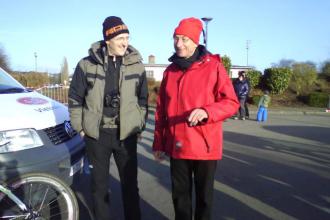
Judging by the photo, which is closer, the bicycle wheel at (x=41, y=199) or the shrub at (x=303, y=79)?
the bicycle wheel at (x=41, y=199)

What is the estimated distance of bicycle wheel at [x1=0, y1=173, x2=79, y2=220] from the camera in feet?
11.6

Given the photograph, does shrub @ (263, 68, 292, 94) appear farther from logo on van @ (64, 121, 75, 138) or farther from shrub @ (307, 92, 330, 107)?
logo on van @ (64, 121, 75, 138)

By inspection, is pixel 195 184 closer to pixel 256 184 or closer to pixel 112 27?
pixel 112 27

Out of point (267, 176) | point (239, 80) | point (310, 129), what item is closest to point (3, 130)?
point (267, 176)

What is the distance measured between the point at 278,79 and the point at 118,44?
2232 cm

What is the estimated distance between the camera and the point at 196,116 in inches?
117

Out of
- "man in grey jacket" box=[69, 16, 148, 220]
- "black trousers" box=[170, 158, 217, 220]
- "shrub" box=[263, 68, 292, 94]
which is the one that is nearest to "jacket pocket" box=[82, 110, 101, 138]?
"man in grey jacket" box=[69, 16, 148, 220]

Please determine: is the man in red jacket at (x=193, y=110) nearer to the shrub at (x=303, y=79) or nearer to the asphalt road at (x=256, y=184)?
the asphalt road at (x=256, y=184)

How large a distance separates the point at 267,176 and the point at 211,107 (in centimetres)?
363

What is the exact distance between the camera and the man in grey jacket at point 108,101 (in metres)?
3.62

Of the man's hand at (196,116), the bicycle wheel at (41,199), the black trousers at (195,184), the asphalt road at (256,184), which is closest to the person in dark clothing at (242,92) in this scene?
the asphalt road at (256,184)

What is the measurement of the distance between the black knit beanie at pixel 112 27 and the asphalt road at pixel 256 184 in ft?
6.40

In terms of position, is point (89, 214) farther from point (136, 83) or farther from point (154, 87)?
point (154, 87)

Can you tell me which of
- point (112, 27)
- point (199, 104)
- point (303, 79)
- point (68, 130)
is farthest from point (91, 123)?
point (303, 79)
